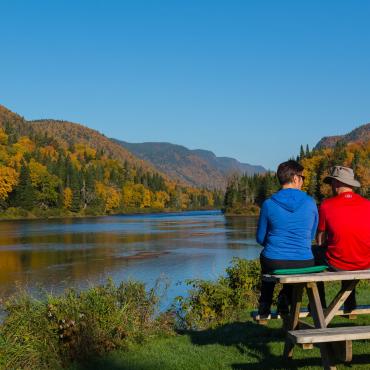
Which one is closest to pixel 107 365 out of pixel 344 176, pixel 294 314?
pixel 294 314

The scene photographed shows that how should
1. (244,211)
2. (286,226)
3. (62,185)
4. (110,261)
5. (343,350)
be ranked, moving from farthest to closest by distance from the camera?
(244,211), (62,185), (110,261), (286,226), (343,350)

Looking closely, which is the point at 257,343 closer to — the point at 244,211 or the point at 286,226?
the point at 286,226

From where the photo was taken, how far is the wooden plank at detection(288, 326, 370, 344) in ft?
16.4

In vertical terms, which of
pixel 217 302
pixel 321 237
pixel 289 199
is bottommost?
pixel 217 302

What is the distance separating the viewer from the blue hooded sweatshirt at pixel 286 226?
6.00 m

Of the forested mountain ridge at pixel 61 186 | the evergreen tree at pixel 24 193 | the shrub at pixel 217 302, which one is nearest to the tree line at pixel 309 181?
the forested mountain ridge at pixel 61 186

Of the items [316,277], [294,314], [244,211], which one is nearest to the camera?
[316,277]

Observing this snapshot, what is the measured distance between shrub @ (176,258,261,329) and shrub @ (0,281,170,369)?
1.98 meters

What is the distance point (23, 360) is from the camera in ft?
23.9

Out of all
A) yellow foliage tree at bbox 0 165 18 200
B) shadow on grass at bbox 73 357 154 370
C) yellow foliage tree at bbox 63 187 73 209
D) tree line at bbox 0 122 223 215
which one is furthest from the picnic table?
yellow foliage tree at bbox 63 187 73 209

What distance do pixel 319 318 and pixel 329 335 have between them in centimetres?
52

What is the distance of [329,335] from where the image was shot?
507cm

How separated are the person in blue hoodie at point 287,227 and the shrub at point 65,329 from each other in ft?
10.8

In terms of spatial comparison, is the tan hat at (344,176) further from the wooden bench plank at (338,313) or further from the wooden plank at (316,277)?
the wooden bench plank at (338,313)
